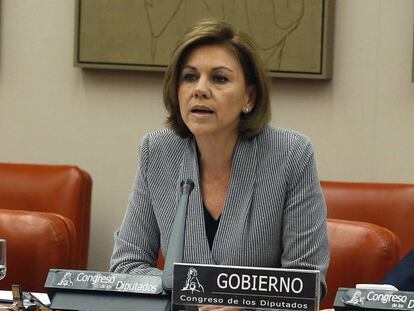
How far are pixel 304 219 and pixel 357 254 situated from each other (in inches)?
9.7

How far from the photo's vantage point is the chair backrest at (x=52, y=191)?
12.4 feet

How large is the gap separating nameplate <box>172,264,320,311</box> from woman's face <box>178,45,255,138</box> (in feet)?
2.46

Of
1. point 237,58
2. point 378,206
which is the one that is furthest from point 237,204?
point 378,206

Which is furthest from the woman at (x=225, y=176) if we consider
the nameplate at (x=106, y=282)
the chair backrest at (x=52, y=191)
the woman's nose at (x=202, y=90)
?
the chair backrest at (x=52, y=191)

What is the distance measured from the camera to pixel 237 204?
2.67m

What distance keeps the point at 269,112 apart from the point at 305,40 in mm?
1069

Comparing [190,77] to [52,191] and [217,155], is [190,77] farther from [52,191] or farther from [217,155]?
[52,191]

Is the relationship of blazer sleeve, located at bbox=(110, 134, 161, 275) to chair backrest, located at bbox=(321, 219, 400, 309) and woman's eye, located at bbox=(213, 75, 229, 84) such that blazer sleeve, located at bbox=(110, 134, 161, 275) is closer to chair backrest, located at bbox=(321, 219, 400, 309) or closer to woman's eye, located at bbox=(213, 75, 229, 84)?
woman's eye, located at bbox=(213, 75, 229, 84)

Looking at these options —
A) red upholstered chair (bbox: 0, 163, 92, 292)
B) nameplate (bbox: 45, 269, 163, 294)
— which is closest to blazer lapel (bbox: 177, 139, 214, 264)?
nameplate (bbox: 45, 269, 163, 294)

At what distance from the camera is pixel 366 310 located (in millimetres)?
1907

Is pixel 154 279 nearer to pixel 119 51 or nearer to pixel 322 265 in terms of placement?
pixel 322 265

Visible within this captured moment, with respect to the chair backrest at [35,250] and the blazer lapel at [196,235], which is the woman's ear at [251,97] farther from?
the chair backrest at [35,250]

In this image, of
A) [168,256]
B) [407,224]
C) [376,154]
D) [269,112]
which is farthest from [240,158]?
[376,154]

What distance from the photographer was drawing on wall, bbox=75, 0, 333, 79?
3.80 metres
